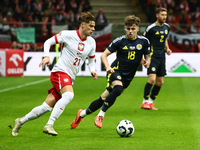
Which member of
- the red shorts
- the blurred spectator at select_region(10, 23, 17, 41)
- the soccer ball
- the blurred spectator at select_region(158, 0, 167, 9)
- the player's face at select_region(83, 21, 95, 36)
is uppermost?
→ the player's face at select_region(83, 21, 95, 36)

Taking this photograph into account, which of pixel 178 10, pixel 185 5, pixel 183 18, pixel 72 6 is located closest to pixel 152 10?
pixel 178 10

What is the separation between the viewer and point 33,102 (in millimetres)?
9281

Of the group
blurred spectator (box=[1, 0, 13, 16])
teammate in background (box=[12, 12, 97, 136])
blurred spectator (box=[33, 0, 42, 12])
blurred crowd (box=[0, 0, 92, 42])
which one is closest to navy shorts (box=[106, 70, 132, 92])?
teammate in background (box=[12, 12, 97, 136])

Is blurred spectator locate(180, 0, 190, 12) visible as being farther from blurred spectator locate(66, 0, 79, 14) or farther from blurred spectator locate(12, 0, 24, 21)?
blurred spectator locate(12, 0, 24, 21)

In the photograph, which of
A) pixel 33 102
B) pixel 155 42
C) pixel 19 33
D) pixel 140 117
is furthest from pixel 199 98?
pixel 19 33

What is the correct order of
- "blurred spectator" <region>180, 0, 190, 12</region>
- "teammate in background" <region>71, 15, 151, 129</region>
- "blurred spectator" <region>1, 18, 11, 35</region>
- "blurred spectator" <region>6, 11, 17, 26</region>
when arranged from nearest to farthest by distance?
1. "teammate in background" <region>71, 15, 151, 129</region>
2. "blurred spectator" <region>1, 18, 11, 35</region>
3. "blurred spectator" <region>6, 11, 17, 26</region>
4. "blurred spectator" <region>180, 0, 190, 12</region>

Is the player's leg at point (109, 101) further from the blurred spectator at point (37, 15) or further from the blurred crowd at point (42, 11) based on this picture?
the blurred spectator at point (37, 15)

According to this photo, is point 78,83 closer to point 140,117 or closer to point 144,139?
point 140,117

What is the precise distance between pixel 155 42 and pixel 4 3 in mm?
16095

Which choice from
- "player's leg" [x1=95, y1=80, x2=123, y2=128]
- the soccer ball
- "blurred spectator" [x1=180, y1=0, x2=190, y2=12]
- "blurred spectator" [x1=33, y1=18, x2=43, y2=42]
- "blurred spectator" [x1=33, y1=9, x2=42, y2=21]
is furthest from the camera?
"blurred spectator" [x1=180, y1=0, x2=190, y2=12]

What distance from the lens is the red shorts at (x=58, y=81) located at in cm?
547

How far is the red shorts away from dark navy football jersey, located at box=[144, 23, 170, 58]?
3451mm

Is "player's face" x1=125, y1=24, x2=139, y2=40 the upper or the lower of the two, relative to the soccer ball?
upper

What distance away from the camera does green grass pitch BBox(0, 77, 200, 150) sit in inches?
199
